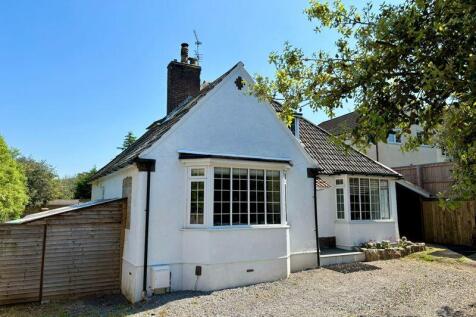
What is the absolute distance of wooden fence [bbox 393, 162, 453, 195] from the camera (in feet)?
70.1

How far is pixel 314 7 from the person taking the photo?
26.2ft

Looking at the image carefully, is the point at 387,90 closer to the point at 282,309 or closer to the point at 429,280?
the point at 282,309

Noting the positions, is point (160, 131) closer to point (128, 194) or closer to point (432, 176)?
point (128, 194)

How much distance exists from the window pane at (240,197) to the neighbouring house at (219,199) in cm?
4

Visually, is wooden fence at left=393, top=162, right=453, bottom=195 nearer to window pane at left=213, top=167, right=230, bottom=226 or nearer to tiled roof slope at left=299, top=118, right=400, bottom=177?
tiled roof slope at left=299, top=118, right=400, bottom=177

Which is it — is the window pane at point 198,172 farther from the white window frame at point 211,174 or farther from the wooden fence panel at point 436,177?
the wooden fence panel at point 436,177

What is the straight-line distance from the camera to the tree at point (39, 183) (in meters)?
43.3

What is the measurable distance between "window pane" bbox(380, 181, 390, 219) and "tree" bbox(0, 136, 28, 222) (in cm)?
2709

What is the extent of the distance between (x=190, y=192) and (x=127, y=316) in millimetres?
4270

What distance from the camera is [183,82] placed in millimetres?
18531

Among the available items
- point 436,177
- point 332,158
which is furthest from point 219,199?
point 436,177

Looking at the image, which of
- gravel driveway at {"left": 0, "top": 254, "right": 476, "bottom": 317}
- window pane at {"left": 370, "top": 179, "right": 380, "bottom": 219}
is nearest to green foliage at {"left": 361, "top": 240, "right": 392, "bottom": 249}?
window pane at {"left": 370, "top": 179, "right": 380, "bottom": 219}

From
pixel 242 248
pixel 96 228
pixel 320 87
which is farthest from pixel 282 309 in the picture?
pixel 96 228

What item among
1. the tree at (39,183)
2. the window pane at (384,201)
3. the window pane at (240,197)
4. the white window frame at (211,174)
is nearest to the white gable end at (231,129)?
the white window frame at (211,174)
